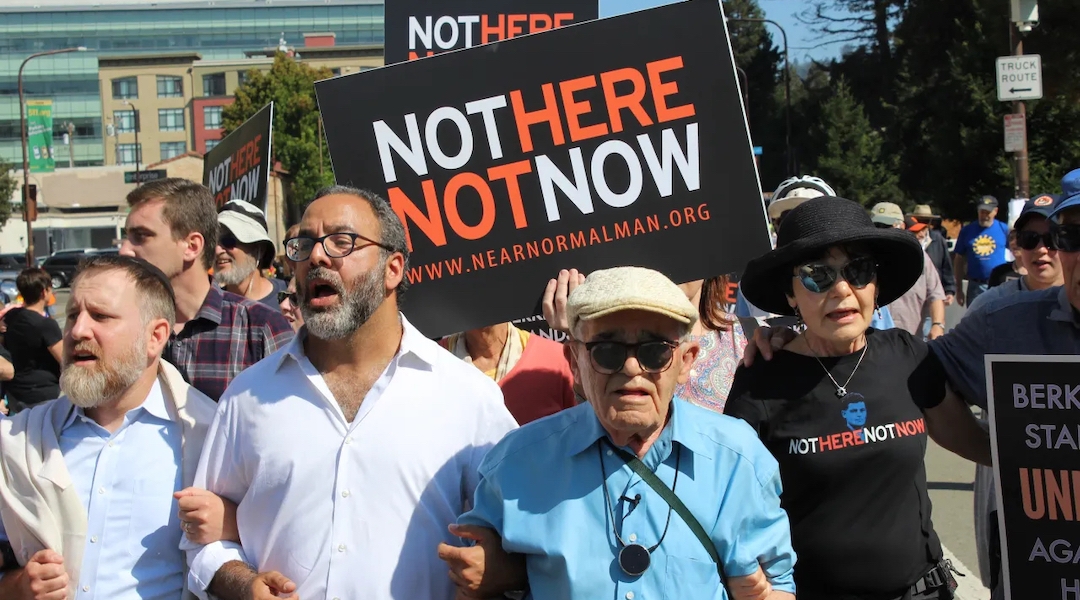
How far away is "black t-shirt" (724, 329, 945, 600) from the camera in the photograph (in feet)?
10.1

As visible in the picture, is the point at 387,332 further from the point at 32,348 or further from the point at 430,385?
the point at 32,348

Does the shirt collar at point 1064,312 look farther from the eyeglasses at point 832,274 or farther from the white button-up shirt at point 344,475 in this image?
the white button-up shirt at point 344,475

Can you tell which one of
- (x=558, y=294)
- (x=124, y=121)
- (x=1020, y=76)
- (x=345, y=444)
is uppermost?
(x=124, y=121)

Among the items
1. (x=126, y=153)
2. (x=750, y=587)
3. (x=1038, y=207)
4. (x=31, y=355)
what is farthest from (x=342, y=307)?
(x=126, y=153)

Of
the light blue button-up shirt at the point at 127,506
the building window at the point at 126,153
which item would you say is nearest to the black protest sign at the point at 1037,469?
the light blue button-up shirt at the point at 127,506

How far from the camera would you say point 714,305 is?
13.8 ft

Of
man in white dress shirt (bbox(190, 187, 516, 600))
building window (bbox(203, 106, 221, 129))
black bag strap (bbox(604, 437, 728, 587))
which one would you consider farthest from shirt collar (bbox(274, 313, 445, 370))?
building window (bbox(203, 106, 221, 129))

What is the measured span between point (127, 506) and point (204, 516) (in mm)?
344

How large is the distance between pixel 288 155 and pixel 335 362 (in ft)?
198

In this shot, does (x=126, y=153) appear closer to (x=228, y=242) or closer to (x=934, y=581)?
(x=228, y=242)

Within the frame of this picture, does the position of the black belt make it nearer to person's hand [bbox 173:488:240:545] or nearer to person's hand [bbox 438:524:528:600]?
person's hand [bbox 438:524:528:600]

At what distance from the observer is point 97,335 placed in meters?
3.20

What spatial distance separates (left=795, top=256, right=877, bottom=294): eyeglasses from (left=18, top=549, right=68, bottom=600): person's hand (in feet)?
7.44

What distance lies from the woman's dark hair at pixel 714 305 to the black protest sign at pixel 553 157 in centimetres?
53
